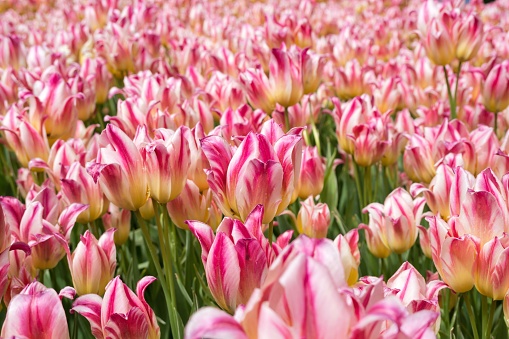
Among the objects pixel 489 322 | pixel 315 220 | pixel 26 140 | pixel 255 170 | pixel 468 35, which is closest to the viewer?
pixel 255 170

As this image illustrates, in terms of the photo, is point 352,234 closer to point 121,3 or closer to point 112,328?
point 112,328

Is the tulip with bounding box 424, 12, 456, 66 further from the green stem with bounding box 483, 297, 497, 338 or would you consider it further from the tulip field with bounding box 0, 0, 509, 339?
A: the green stem with bounding box 483, 297, 497, 338

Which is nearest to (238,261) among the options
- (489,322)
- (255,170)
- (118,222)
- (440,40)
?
(255,170)

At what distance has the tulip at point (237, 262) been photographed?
80cm

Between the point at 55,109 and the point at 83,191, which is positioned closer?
the point at 83,191

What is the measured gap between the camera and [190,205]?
1.22 metres

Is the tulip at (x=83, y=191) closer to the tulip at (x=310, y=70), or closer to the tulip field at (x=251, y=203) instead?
the tulip field at (x=251, y=203)

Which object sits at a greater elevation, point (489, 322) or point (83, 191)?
point (83, 191)

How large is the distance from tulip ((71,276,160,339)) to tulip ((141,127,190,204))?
9.4 inches

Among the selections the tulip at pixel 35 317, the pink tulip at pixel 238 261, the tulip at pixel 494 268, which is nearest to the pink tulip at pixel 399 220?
the tulip at pixel 494 268

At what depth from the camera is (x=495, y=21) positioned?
5.34m

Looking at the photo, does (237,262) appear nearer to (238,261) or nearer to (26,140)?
(238,261)

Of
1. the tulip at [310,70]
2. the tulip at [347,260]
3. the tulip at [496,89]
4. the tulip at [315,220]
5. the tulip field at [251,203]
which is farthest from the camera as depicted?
the tulip at [496,89]

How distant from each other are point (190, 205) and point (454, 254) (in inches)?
21.1
